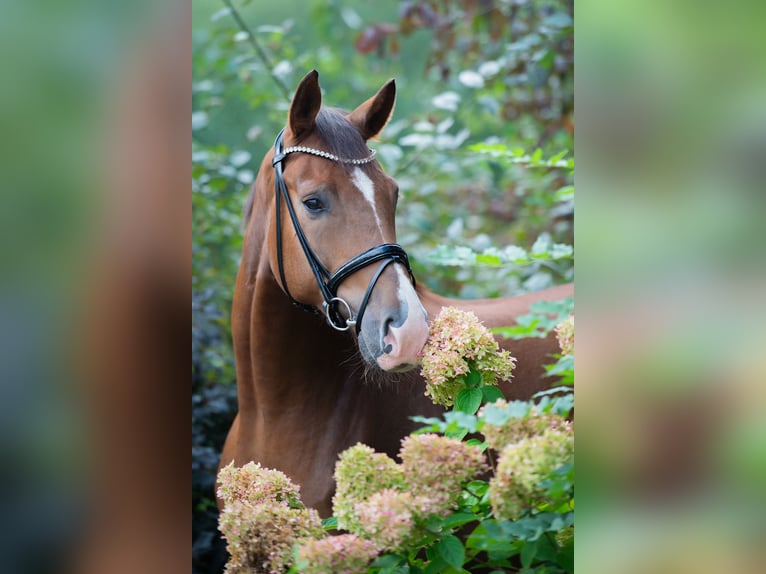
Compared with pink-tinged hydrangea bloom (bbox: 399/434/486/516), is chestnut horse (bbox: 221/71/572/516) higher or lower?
higher

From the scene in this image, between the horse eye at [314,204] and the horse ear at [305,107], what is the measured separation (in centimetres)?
18

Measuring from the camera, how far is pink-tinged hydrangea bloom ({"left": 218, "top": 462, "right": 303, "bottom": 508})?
150 centimetres

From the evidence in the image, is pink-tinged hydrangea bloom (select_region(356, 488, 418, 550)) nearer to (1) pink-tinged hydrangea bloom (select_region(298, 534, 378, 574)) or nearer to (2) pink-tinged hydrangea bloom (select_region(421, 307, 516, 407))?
(1) pink-tinged hydrangea bloom (select_region(298, 534, 378, 574))

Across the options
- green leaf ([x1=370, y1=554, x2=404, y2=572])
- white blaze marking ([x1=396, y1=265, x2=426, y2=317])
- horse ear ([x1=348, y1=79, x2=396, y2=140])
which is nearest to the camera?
green leaf ([x1=370, y1=554, x2=404, y2=572])

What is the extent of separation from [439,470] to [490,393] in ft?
0.77

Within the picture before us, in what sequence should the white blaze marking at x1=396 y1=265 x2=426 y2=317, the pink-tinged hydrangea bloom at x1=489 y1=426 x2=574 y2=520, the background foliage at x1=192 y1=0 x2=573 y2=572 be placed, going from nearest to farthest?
1. the pink-tinged hydrangea bloom at x1=489 y1=426 x2=574 y2=520
2. the white blaze marking at x1=396 y1=265 x2=426 y2=317
3. the background foliage at x1=192 y1=0 x2=573 y2=572

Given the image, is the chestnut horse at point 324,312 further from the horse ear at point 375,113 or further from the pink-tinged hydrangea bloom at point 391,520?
the pink-tinged hydrangea bloom at point 391,520

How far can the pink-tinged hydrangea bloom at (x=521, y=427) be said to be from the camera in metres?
1.23

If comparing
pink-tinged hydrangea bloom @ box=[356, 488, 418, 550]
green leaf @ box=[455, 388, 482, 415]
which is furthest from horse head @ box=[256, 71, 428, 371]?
pink-tinged hydrangea bloom @ box=[356, 488, 418, 550]

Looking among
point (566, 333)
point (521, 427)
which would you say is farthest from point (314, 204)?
point (521, 427)

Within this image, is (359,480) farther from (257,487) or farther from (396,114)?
(396,114)

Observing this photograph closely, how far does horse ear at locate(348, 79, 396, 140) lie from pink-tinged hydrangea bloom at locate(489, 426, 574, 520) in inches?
40.3
